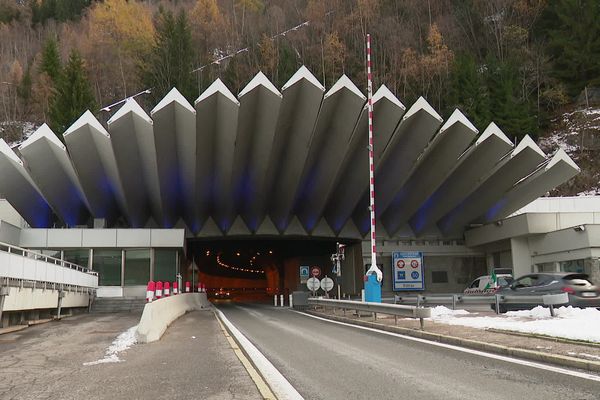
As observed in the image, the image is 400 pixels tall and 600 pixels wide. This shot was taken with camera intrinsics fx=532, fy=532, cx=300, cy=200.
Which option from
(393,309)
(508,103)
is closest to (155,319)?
(393,309)

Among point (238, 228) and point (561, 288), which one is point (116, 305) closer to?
point (238, 228)

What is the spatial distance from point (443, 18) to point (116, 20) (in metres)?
46.2

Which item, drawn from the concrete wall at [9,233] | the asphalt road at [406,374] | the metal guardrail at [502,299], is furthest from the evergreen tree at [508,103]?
the asphalt road at [406,374]

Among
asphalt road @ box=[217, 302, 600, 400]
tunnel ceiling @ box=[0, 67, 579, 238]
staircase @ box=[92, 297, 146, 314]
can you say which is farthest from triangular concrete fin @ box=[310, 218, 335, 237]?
asphalt road @ box=[217, 302, 600, 400]

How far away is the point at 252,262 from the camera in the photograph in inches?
3054

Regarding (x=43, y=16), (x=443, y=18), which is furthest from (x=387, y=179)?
(x=43, y=16)

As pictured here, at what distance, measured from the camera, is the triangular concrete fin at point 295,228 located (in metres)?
39.2

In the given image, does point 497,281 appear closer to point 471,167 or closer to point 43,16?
point 471,167

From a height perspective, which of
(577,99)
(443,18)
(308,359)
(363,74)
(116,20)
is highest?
(116,20)

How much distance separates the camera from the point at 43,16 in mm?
97312

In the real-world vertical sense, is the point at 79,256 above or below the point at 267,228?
below

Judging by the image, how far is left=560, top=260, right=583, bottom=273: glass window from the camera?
89.9 feet

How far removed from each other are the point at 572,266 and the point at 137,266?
25520 millimetres

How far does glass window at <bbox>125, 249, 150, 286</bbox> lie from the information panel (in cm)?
1692
